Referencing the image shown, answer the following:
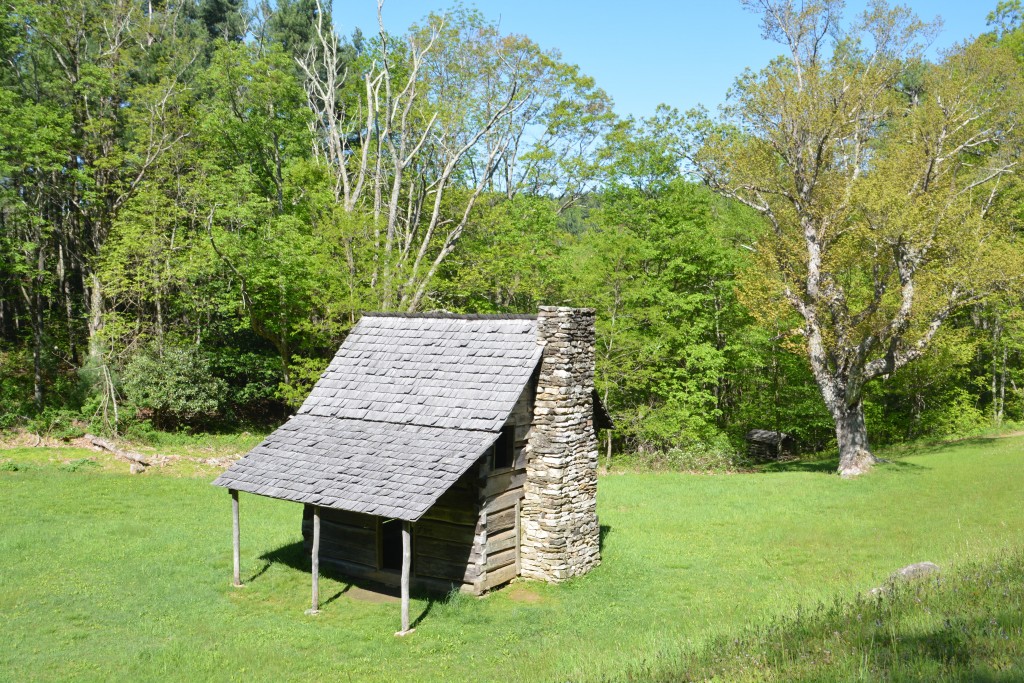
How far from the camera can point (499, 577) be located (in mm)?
14391

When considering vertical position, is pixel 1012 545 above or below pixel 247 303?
below

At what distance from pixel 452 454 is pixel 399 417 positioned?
6.91ft

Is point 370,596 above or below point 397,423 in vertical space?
below

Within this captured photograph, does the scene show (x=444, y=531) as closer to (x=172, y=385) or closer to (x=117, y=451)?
(x=117, y=451)

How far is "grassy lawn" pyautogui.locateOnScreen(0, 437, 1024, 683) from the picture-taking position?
1103 cm

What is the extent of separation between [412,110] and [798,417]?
2369cm

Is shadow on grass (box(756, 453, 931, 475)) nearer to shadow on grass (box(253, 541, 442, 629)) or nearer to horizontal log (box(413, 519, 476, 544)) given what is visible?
horizontal log (box(413, 519, 476, 544))

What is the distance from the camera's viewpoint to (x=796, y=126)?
84.3 ft

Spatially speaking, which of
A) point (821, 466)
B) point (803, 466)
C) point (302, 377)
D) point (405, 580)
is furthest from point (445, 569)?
point (803, 466)

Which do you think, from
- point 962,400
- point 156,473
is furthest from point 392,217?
point 962,400

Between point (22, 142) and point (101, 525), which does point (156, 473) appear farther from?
point (22, 142)

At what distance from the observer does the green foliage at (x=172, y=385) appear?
27.8 metres

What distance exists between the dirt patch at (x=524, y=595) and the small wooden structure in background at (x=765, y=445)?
946 inches

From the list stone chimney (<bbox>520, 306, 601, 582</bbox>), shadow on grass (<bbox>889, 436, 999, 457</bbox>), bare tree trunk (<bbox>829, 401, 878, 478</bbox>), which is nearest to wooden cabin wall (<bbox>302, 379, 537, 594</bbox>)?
stone chimney (<bbox>520, 306, 601, 582</bbox>)
